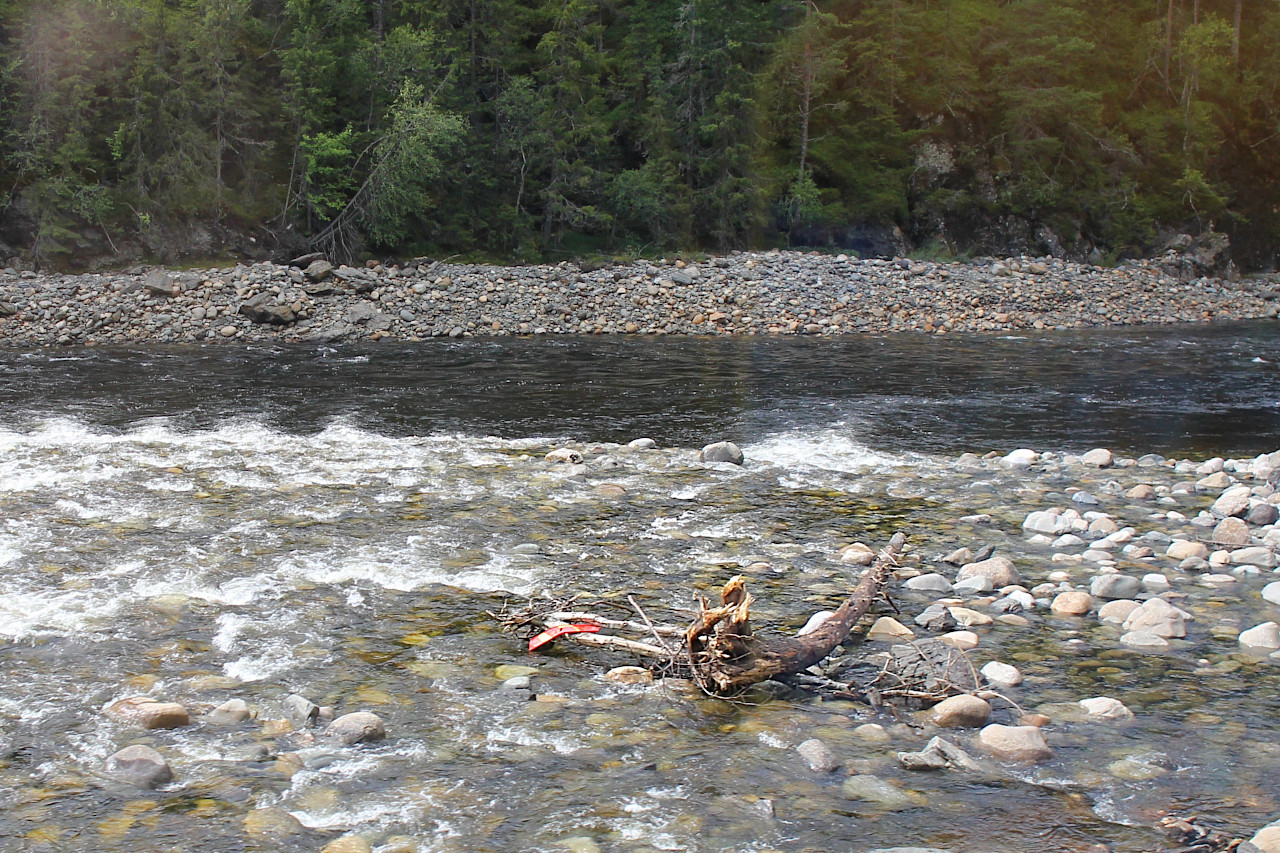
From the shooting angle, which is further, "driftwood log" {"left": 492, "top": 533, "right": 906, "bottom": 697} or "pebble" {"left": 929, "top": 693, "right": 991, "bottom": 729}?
"driftwood log" {"left": 492, "top": 533, "right": 906, "bottom": 697}

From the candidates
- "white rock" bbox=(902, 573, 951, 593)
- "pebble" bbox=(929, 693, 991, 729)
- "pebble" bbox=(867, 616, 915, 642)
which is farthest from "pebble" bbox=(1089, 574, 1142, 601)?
"pebble" bbox=(929, 693, 991, 729)

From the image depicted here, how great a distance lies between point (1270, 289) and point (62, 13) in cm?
4599

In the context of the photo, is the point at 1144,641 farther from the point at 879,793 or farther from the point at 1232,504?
the point at 1232,504

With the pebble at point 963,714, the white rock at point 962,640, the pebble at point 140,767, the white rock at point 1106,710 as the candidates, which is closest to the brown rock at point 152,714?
the pebble at point 140,767

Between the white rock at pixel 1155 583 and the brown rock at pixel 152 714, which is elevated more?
the brown rock at pixel 152 714

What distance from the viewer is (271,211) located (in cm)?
3275

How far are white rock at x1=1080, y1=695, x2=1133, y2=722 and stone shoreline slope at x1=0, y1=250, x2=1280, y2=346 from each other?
2055cm

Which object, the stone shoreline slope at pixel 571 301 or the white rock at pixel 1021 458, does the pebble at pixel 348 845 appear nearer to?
the white rock at pixel 1021 458

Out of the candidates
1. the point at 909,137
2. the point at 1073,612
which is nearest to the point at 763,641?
the point at 1073,612

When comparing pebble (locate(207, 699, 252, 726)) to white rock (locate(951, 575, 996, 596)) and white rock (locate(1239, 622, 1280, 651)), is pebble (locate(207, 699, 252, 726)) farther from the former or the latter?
white rock (locate(1239, 622, 1280, 651))

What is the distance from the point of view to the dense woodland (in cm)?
→ 3044

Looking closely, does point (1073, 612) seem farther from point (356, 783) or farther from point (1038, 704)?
point (356, 783)

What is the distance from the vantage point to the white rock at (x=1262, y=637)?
4762mm

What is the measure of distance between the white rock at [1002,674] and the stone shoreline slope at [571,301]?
20.1m
